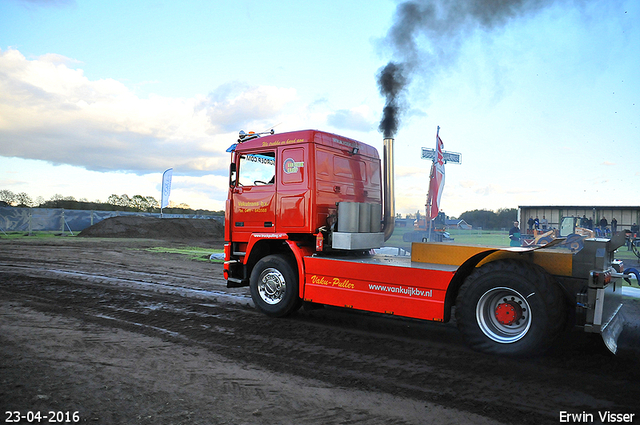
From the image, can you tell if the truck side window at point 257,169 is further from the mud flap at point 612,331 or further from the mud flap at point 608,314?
the mud flap at point 612,331

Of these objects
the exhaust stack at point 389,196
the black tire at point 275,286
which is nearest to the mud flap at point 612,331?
the exhaust stack at point 389,196

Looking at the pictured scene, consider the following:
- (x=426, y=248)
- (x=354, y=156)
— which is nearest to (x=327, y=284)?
(x=426, y=248)

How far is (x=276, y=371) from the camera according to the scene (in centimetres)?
450

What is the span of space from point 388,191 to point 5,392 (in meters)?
6.68

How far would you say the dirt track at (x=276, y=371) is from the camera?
355 cm

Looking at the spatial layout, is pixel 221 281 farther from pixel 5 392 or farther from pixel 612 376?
pixel 612 376

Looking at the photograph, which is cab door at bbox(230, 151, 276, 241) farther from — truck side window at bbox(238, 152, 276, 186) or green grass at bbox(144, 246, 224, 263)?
green grass at bbox(144, 246, 224, 263)

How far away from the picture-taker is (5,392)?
372cm

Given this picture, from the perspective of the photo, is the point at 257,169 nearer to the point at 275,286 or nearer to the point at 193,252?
the point at 275,286

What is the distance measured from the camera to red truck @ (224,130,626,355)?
4855 millimetres

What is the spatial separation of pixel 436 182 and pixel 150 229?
87.1 feet

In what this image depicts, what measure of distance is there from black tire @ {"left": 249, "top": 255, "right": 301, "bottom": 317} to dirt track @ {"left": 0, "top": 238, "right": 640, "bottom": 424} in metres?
0.22

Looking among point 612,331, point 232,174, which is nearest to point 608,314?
point 612,331

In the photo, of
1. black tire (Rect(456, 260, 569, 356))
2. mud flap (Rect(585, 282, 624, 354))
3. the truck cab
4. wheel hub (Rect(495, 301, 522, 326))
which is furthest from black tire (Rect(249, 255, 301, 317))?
mud flap (Rect(585, 282, 624, 354))
